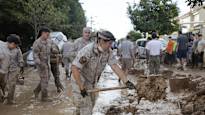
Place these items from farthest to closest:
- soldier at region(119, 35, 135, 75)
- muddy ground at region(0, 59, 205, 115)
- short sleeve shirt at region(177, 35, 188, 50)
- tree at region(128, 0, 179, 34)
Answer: tree at region(128, 0, 179, 34), short sleeve shirt at region(177, 35, 188, 50), soldier at region(119, 35, 135, 75), muddy ground at region(0, 59, 205, 115)

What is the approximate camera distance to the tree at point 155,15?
36.6m

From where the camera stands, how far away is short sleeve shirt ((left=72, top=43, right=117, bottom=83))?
6.02 metres

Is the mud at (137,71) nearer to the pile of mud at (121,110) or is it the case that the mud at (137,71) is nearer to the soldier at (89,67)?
the pile of mud at (121,110)

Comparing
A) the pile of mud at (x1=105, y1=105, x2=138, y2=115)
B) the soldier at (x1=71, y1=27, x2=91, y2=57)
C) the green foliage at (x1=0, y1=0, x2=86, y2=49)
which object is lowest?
the pile of mud at (x1=105, y1=105, x2=138, y2=115)

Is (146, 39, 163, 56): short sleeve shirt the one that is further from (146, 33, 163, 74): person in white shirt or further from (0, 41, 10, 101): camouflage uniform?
(0, 41, 10, 101): camouflage uniform

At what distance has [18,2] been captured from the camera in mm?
25688

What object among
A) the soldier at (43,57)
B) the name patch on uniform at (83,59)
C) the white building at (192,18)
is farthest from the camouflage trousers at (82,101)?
the white building at (192,18)

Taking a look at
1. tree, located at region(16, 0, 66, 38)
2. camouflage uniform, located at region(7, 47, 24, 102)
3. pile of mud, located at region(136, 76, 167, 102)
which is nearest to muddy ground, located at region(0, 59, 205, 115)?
pile of mud, located at region(136, 76, 167, 102)

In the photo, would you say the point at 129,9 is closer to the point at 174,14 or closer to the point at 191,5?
the point at 174,14

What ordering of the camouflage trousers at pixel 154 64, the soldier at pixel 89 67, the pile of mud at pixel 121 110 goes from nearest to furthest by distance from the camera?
the soldier at pixel 89 67 → the pile of mud at pixel 121 110 → the camouflage trousers at pixel 154 64

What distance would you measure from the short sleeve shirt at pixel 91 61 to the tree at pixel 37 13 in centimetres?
1978

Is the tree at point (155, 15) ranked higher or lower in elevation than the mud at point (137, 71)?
higher

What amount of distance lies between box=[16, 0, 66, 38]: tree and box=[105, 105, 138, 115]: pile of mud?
1676 cm

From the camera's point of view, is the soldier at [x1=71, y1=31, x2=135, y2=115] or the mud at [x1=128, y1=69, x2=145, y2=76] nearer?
the soldier at [x1=71, y1=31, x2=135, y2=115]
